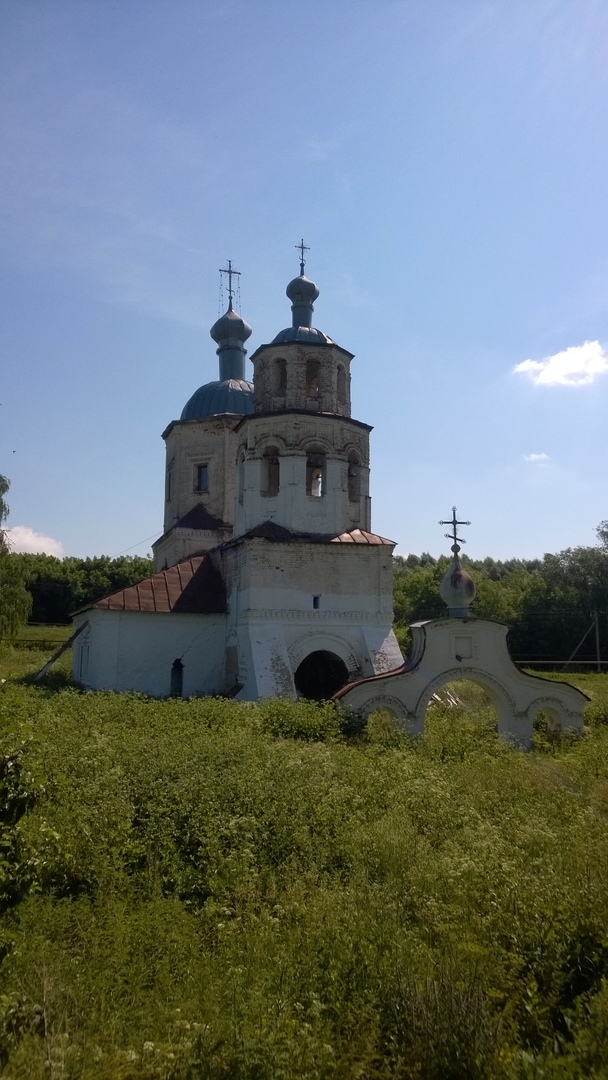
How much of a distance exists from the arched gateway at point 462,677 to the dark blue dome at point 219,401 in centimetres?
1145

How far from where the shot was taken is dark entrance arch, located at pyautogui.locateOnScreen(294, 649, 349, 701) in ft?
57.7

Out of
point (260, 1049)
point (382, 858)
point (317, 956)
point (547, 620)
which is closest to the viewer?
point (260, 1049)

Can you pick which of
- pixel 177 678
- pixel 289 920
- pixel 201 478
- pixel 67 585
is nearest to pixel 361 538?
pixel 177 678

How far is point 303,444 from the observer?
670 inches

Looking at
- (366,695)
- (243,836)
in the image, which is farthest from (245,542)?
(243,836)

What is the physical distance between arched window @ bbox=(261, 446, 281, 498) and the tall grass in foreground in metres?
9.01

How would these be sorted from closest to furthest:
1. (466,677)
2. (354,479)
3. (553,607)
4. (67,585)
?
(466,677) < (354,479) < (553,607) < (67,585)

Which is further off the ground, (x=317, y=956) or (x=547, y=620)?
(x=547, y=620)

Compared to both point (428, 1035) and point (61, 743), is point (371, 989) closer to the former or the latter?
point (428, 1035)

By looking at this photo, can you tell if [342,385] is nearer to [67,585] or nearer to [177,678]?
[177,678]

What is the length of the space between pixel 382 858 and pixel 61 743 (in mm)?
4805

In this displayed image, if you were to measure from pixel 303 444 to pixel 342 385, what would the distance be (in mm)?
2112

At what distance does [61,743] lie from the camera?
9.51 meters

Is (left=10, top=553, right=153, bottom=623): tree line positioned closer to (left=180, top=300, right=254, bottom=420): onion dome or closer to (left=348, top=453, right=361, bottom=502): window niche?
(left=180, top=300, right=254, bottom=420): onion dome
